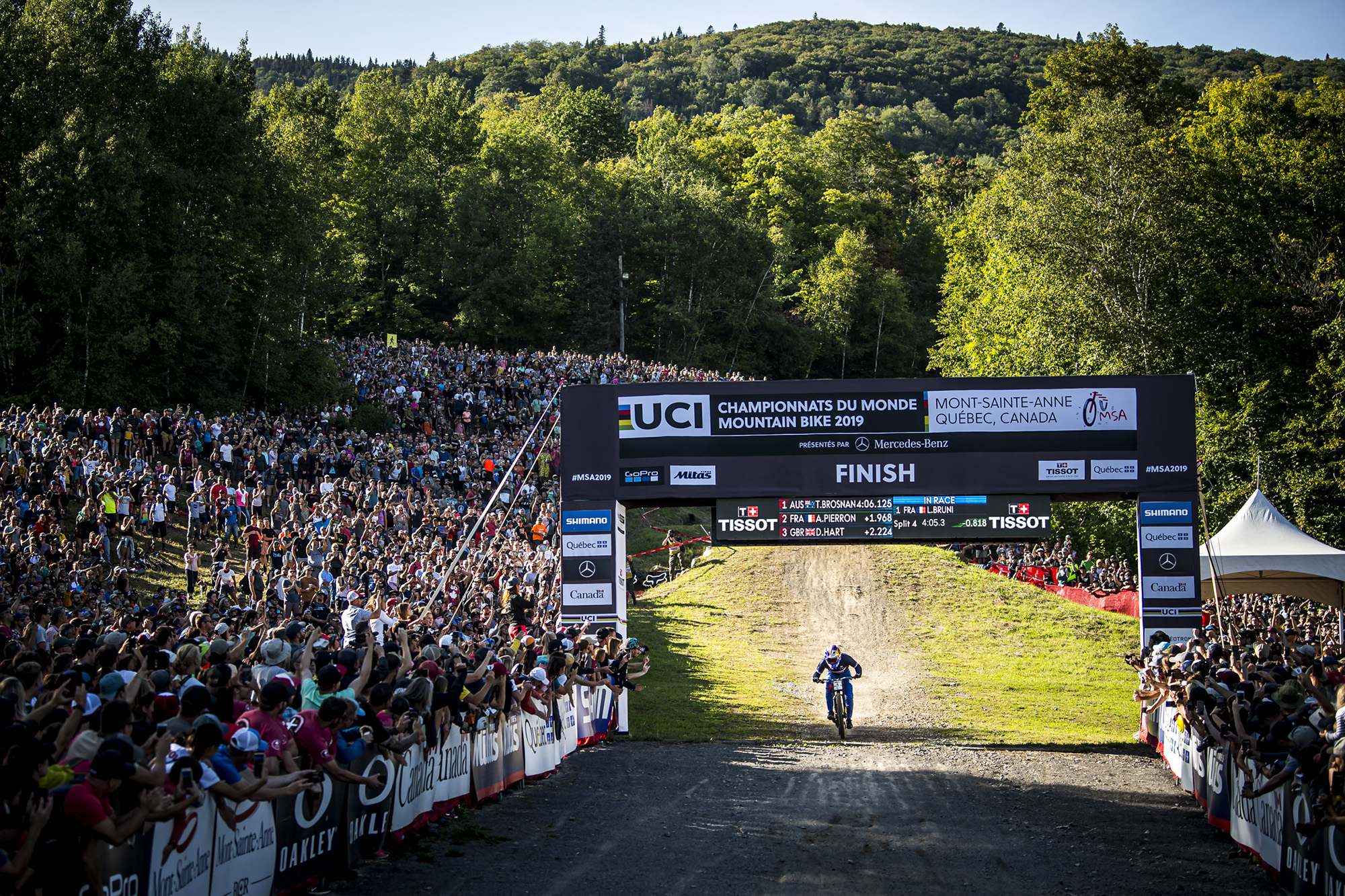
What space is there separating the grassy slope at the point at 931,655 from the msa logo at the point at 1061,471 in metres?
4.45

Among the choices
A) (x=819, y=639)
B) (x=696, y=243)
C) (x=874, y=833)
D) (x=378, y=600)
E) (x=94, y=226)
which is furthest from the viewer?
(x=696, y=243)

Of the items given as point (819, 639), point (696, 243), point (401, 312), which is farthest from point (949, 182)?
point (819, 639)

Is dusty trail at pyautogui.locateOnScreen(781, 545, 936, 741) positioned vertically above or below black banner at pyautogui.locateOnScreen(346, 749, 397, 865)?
below

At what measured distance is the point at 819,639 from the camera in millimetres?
31922

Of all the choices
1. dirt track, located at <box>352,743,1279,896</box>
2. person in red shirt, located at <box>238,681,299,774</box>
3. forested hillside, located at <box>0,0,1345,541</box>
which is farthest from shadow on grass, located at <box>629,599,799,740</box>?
forested hillside, located at <box>0,0,1345,541</box>

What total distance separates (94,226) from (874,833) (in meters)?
32.9

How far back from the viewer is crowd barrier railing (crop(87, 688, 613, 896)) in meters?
6.45

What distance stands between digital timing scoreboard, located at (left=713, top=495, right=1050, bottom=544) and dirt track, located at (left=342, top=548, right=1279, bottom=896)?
3408 mm

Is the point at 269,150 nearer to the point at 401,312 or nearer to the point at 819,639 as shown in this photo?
the point at 401,312

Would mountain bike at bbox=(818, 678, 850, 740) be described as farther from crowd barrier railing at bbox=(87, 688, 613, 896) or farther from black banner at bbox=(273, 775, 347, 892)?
black banner at bbox=(273, 775, 347, 892)

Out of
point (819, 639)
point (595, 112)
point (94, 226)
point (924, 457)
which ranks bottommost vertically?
point (819, 639)

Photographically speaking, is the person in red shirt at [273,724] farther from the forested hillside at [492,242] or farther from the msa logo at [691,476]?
the forested hillside at [492,242]

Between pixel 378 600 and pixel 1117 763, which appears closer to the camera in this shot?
pixel 1117 763

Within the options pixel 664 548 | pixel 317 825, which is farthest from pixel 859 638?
pixel 317 825
